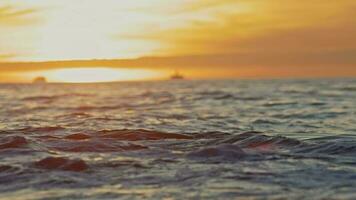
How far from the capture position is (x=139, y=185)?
9.05 metres

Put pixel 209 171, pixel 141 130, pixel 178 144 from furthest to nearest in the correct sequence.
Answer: pixel 141 130
pixel 178 144
pixel 209 171

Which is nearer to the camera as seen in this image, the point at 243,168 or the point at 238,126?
the point at 243,168

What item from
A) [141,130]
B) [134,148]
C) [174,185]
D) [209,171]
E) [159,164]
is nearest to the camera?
[174,185]

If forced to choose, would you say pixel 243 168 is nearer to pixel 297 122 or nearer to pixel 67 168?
pixel 67 168

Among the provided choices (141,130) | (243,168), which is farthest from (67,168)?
(141,130)

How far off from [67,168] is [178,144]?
4416mm

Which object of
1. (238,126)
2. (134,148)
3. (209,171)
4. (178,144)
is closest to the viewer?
(209,171)

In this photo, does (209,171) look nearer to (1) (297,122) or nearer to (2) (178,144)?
(2) (178,144)

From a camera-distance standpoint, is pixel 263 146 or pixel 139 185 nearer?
pixel 139 185

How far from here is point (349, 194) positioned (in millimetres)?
8258

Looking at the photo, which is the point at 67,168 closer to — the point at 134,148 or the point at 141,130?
the point at 134,148

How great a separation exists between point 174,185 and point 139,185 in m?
0.54

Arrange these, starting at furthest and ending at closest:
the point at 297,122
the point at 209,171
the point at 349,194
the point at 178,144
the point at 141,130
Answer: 1. the point at 297,122
2. the point at 141,130
3. the point at 178,144
4. the point at 209,171
5. the point at 349,194

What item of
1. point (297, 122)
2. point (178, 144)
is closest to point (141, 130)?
point (178, 144)
